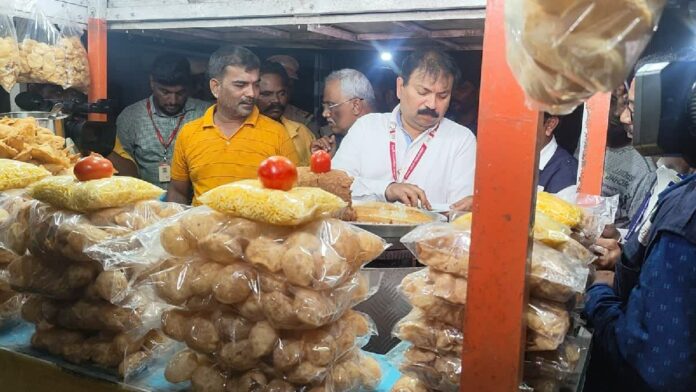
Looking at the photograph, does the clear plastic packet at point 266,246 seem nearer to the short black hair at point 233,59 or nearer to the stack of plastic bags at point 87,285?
the stack of plastic bags at point 87,285

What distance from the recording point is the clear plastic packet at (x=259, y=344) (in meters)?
1.28

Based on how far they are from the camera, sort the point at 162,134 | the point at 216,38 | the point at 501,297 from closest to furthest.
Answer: the point at 501,297, the point at 216,38, the point at 162,134

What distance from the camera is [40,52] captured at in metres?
3.08

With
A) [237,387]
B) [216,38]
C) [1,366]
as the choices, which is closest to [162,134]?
[216,38]

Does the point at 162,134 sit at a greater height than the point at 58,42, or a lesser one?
lesser

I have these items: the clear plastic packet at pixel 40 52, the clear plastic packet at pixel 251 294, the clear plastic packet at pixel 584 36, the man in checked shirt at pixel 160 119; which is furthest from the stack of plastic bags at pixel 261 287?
the man in checked shirt at pixel 160 119

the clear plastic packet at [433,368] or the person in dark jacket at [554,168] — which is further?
the person in dark jacket at [554,168]

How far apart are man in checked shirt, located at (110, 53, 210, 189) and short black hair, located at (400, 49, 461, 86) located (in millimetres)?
1777

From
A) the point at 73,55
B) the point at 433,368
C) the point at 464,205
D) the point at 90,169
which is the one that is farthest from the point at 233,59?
the point at 433,368

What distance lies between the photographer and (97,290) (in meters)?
1.55

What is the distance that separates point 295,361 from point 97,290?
65 cm

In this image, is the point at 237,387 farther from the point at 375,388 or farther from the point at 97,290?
the point at 97,290

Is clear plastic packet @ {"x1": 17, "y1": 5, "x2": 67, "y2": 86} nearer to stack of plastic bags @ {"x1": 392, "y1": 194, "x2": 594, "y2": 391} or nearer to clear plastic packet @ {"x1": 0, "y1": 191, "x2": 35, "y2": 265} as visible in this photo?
clear plastic packet @ {"x1": 0, "y1": 191, "x2": 35, "y2": 265}

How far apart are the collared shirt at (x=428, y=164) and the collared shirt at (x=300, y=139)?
A: 1.92 ft
